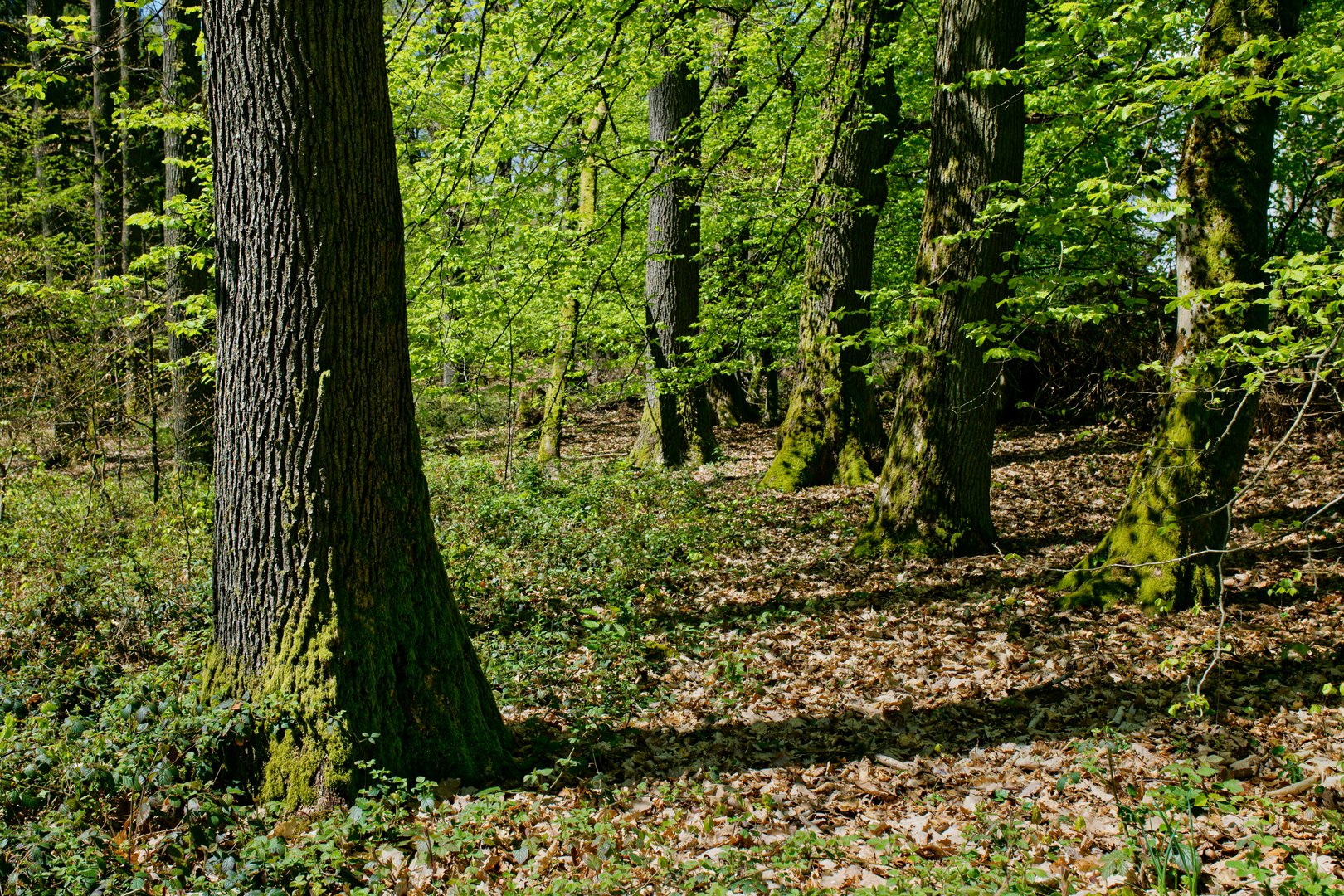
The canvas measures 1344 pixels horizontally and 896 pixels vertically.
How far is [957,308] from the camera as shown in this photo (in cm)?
673

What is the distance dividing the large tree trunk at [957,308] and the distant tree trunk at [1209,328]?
1364 millimetres

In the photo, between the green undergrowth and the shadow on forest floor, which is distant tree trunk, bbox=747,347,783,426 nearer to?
the green undergrowth

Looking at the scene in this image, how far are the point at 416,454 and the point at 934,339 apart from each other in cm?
467

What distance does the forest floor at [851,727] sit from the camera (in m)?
3.23

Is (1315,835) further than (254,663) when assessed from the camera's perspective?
No

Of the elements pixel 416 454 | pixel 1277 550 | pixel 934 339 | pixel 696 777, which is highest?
pixel 934 339

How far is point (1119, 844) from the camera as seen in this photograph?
10.8 feet

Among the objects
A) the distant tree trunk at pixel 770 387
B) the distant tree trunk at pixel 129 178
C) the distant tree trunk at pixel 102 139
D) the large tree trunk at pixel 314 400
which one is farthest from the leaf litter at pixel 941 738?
the distant tree trunk at pixel 102 139

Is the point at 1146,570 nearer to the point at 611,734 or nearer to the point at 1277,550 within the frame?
the point at 1277,550

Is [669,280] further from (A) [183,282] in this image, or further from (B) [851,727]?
(B) [851,727]

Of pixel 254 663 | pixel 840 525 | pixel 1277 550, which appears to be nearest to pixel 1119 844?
pixel 254 663

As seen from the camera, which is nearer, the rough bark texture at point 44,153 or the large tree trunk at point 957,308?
the large tree trunk at point 957,308

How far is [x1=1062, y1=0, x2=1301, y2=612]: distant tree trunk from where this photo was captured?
4.99 m

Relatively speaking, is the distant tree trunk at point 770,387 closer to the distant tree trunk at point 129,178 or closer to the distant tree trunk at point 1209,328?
the distant tree trunk at point 129,178
